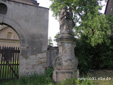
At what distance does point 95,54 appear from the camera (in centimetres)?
922

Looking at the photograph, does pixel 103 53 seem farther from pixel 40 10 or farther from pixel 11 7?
pixel 11 7

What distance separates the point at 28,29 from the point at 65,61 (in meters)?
3.18

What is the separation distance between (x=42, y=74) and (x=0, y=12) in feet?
13.9

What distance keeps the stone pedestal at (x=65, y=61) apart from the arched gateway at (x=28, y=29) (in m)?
2.00

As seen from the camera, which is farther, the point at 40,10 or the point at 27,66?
the point at 40,10

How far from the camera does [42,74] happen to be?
22.2 ft

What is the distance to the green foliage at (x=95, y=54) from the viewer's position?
8.20 metres

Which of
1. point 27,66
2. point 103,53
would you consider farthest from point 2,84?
point 103,53

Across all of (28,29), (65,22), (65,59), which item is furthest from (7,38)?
(65,59)

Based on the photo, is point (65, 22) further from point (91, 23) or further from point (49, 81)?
point (49, 81)

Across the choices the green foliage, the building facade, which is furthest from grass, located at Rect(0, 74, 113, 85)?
the building facade

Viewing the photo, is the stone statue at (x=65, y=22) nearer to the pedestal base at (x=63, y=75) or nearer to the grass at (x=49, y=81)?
the pedestal base at (x=63, y=75)

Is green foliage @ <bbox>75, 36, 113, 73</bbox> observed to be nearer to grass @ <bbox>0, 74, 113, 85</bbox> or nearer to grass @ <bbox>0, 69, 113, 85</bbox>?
grass @ <bbox>0, 69, 113, 85</bbox>

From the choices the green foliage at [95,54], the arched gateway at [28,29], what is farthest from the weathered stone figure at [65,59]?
the green foliage at [95,54]
